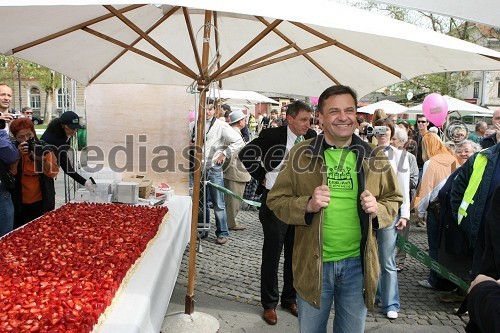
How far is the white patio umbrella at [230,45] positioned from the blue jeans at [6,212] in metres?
1.33

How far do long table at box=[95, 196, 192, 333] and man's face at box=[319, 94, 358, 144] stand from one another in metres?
1.43

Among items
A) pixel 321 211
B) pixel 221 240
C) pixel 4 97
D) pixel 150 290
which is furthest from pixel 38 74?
pixel 321 211

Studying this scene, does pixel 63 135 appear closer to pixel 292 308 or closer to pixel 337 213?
pixel 292 308

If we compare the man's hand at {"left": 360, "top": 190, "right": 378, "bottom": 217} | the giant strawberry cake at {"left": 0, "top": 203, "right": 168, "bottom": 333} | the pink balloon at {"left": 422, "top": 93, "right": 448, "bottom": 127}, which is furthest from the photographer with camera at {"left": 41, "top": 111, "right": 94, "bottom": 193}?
the pink balloon at {"left": 422, "top": 93, "right": 448, "bottom": 127}

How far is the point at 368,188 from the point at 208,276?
3098 millimetres

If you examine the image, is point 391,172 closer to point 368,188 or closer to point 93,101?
point 368,188

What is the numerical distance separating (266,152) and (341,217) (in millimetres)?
1726

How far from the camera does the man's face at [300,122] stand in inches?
155

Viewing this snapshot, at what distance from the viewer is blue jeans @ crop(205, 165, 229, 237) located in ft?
21.6

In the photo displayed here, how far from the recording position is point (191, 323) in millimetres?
3643

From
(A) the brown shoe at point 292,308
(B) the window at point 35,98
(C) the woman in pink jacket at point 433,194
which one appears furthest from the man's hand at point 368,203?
(B) the window at point 35,98

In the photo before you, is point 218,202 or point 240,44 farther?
point 218,202

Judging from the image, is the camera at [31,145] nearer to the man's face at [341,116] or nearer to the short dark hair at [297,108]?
the short dark hair at [297,108]

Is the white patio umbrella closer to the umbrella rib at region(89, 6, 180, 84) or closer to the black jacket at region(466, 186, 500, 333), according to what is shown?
the umbrella rib at region(89, 6, 180, 84)
